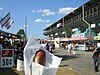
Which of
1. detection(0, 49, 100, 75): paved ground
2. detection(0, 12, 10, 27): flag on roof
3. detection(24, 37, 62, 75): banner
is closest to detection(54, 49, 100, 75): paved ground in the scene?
detection(0, 49, 100, 75): paved ground

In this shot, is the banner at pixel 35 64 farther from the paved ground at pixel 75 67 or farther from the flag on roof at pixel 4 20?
the flag on roof at pixel 4 20

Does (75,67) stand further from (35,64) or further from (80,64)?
(35,64)

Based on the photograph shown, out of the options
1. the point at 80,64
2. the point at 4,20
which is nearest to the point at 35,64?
the point at 80,64

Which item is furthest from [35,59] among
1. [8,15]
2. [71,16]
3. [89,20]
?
[71,16]

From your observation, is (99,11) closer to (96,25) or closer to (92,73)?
(96,25)

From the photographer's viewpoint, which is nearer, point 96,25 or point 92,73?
point 92,73

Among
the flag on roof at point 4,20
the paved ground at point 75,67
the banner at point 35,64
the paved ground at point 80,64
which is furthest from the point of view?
the flag on roof at point 4,20

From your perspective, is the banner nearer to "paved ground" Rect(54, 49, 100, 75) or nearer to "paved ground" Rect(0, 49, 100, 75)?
"paved ground" Rect(0, 49, 100, 75)

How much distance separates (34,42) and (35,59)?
1.39 ft

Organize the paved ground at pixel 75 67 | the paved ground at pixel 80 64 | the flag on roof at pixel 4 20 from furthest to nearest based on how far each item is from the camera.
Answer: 1. the flag on roof at pixel 4 20
2. the paved ground at pixel 80 64
3. the paved ground at pixel 75 67

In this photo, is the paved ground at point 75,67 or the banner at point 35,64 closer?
the banner at point 35,64

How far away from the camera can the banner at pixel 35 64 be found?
5.91 metres

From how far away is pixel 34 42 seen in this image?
6.27m

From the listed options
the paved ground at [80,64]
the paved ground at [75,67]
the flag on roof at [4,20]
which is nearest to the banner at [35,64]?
the paved ground at [75,67]
